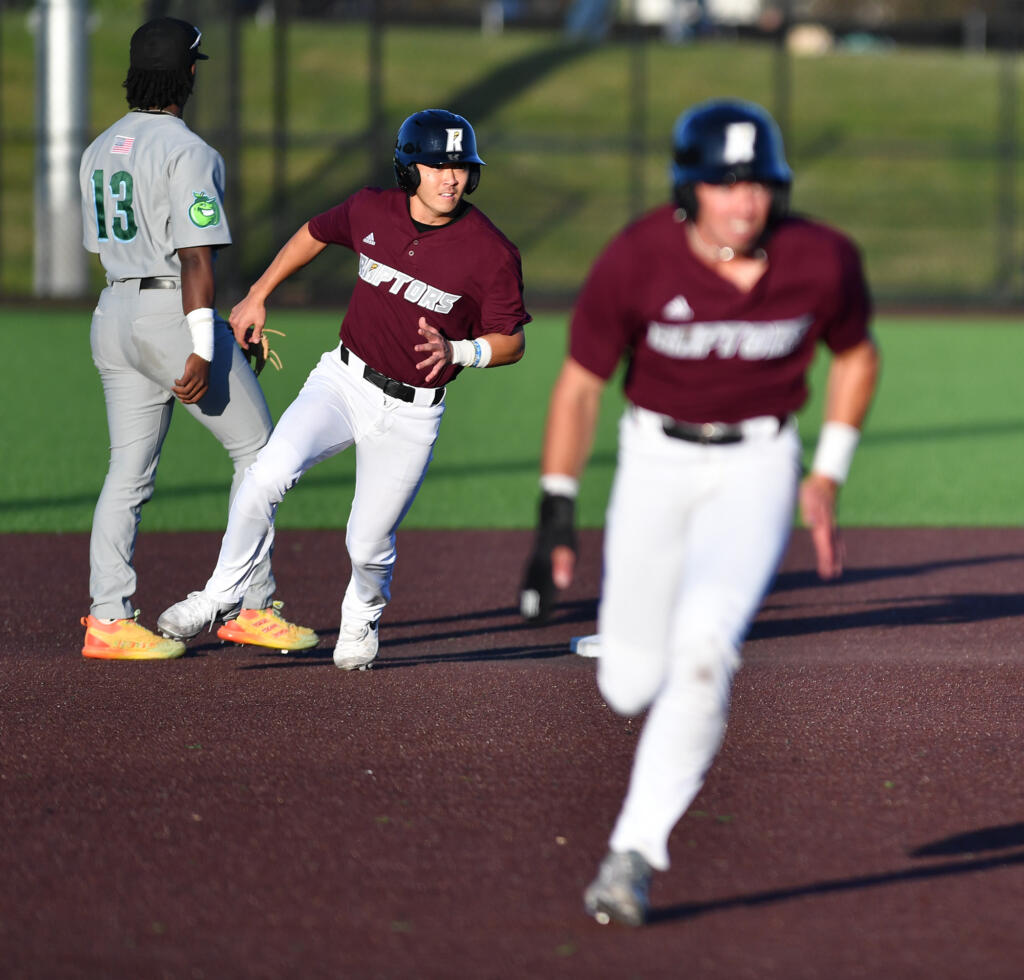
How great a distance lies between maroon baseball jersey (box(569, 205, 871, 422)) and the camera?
403 centimetres

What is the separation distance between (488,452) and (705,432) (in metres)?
9.72

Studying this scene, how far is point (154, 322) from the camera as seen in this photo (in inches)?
258

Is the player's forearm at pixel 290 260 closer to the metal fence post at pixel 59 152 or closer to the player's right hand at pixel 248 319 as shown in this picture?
the player's right hand at pixel 248 319

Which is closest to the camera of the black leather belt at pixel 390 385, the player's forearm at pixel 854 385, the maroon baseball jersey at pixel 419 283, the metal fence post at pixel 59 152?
the player's forearm at pixel 854 385

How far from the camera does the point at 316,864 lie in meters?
4.40

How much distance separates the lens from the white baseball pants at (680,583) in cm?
391

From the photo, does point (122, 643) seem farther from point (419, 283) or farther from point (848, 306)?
point (848, 306)

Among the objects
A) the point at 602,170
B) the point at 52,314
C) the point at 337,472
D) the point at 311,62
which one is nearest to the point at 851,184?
the point at 602,170

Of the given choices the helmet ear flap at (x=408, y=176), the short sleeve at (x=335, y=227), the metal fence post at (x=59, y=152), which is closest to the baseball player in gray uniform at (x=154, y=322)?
the short sleeve at (x=335, y=227)

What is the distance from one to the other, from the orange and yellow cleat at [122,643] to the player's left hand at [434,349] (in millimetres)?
1679

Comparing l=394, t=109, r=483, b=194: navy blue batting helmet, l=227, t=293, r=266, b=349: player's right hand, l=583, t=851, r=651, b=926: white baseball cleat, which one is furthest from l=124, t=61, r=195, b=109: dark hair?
l=583, t=851, r=651, b=926: white baseball cleat

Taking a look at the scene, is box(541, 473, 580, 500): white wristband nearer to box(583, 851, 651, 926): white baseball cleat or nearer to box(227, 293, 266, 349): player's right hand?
box(583, 851, 651, 926): white baseball cleat

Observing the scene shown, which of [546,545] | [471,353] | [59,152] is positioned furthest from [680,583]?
[59,152]

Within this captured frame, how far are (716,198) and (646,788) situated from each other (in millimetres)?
1431
